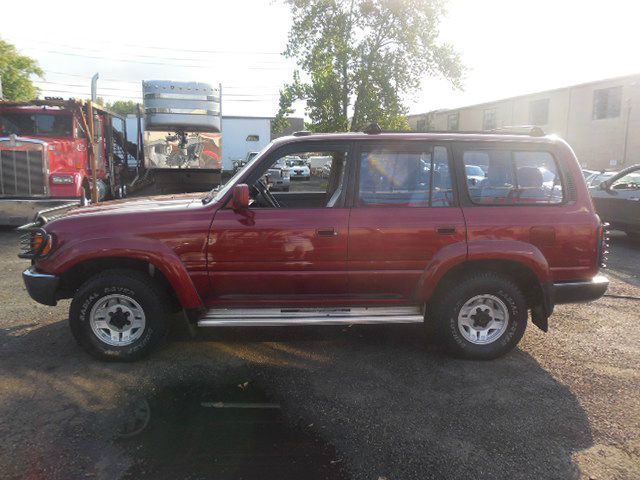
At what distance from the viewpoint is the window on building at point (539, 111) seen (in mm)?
33938

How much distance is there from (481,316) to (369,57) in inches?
922

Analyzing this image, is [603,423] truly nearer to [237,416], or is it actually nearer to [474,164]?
[474,164]

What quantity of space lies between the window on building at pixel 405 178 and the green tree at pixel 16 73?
31741 mm

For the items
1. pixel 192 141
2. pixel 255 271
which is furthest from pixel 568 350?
pixel 192 141

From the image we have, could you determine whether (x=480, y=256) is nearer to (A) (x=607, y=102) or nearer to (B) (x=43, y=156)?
(B) (x=43, y=156)

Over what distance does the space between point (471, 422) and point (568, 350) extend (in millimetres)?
1808

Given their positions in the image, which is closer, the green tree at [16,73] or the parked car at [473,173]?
the parked car at [473,173]

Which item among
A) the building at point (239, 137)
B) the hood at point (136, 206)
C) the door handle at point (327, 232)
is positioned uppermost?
the building at point (239, 137)

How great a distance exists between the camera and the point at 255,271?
4.01 meters

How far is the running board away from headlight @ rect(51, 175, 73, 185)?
8281 millimetres

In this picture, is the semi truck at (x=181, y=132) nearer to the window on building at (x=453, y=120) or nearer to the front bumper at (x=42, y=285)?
the front bumper at (x=42, y=285)

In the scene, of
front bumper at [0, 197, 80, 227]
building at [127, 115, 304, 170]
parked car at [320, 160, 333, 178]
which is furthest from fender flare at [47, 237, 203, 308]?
building at [127, 115, 304, 170]

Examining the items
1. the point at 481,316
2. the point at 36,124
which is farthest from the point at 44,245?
the point at 36,124

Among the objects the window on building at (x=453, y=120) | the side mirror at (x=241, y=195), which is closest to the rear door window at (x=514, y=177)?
the side mirror at (x=241, y=195)
